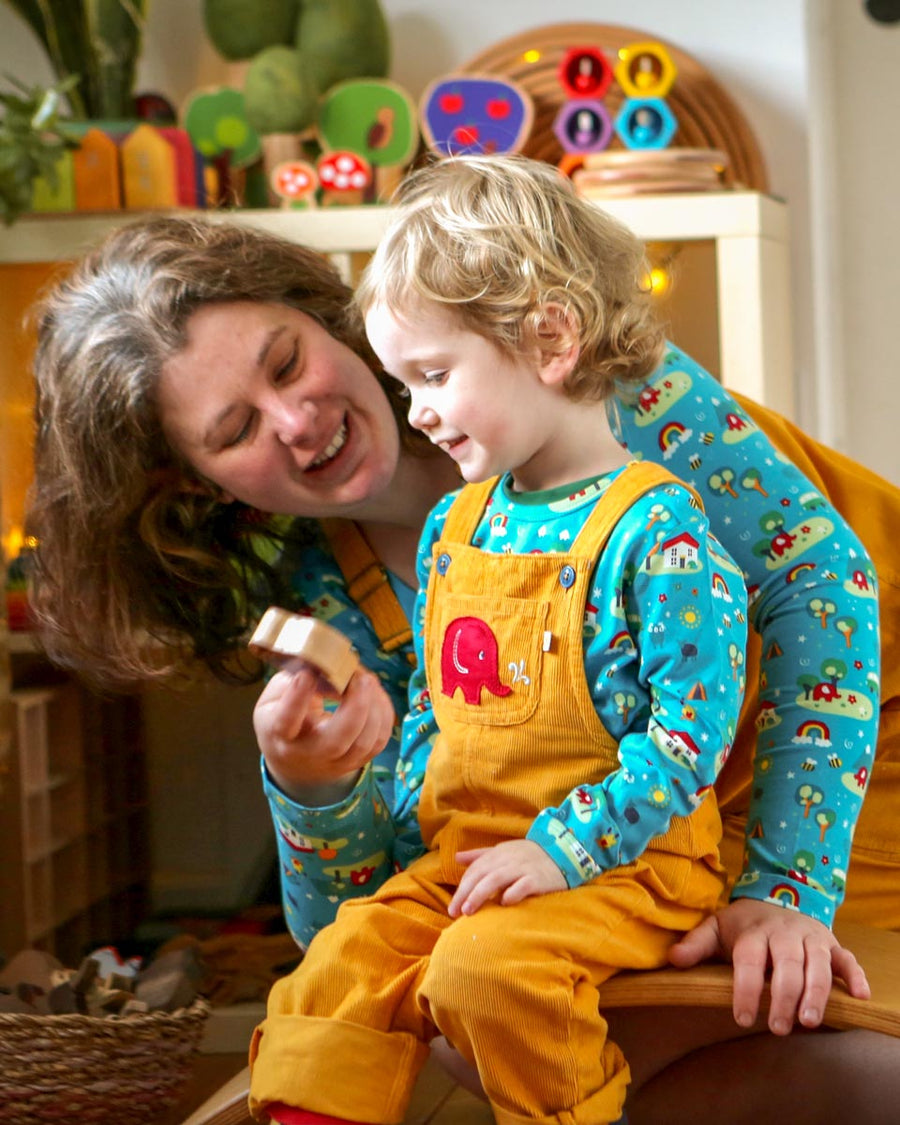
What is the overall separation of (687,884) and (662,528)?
237mm

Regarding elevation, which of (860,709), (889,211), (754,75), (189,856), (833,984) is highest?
(754,75)

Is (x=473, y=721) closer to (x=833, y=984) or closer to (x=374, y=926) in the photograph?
(x=374, y=926)

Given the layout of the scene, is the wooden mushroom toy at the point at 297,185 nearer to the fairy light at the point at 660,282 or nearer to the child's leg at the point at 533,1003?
the fairy light at the point at 660,282

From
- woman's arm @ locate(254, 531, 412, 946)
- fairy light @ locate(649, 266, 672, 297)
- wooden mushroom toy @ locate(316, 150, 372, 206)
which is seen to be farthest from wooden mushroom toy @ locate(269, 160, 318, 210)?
woman's arm @ locate(254, 531, 412, 946)

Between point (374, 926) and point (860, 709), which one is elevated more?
point (860, 709)

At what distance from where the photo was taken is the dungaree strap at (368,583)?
1.31 m

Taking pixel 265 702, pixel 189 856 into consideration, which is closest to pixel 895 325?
pixel 189 856

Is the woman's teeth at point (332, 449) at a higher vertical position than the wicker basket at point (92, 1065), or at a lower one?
higher

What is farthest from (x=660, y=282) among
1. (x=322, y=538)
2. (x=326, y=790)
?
(x=326, y=790)

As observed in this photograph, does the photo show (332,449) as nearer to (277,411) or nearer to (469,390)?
(277,411)

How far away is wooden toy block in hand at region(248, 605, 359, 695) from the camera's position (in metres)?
0.90

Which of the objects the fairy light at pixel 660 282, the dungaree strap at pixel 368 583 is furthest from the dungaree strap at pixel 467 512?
the fairy light at pixel 660 282

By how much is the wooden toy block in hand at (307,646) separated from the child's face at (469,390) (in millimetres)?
157

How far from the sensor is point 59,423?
1270mm
